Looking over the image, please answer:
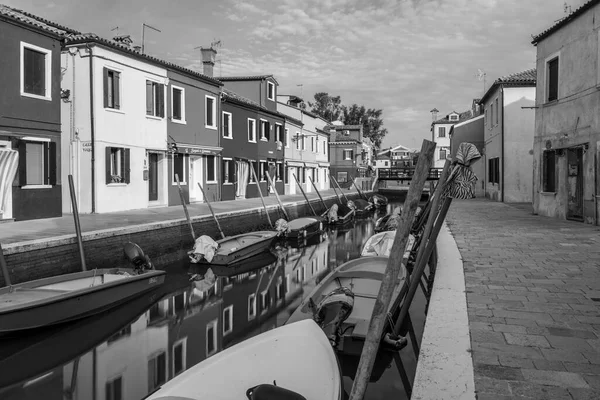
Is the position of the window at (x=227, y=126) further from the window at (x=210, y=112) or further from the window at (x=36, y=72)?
the window at (x=36, y=72)

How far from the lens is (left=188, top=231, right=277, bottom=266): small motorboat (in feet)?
42.5

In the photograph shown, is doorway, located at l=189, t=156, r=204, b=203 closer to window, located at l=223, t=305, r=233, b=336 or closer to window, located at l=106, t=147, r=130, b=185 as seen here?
window, located at l=106, t=147, r=130, b=185

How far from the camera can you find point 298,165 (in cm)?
3494

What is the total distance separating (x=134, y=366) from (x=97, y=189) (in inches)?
402

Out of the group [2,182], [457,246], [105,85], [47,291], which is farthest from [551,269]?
[105,85]

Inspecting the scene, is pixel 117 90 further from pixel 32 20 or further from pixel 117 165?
pixel 32 20

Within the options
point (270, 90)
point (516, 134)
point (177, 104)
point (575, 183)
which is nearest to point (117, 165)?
point (177, 104)

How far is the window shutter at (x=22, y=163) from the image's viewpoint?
12.9 meters

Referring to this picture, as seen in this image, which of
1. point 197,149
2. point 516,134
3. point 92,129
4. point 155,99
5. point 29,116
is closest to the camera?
point 29,116

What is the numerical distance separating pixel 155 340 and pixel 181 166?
13.6 meters

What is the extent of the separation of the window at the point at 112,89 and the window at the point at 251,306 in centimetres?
936

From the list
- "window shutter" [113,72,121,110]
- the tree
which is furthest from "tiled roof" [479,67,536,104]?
the tree

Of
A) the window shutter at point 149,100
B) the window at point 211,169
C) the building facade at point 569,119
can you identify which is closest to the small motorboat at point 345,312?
the building facade at point 569,119

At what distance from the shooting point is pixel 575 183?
14.1 m
